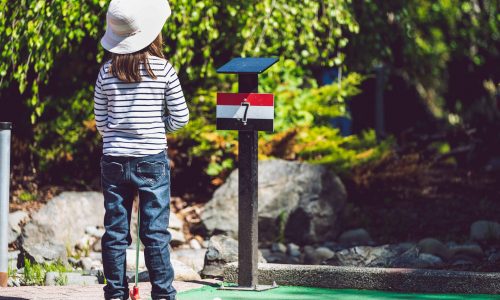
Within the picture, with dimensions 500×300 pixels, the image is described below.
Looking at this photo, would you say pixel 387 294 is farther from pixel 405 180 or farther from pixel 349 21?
pixel 405 180

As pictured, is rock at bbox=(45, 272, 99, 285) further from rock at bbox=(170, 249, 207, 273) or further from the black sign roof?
the black sign roof

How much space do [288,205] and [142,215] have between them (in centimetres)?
467

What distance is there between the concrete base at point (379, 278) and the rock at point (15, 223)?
3.21 m

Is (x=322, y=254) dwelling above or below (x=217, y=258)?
below

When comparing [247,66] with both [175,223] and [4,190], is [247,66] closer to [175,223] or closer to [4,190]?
[4,190]

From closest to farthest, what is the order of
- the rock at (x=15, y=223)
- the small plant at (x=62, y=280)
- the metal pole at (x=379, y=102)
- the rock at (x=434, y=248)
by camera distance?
the small plant at (x=62, y=280)
the rock at (x=434, y=248)
the rock at (x=15, y=223)
the metal pole at (x=379, y=102)

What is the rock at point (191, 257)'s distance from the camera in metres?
7.74

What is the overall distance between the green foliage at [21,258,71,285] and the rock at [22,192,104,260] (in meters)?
1.08

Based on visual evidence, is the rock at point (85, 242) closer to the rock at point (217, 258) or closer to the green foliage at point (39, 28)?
the green foliage at point (39, 28)

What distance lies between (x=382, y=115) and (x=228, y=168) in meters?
6.12

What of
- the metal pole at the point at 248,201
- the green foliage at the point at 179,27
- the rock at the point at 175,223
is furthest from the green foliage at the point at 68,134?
the metal pole at the point at 248,201

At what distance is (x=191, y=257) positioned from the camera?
27.0 ft

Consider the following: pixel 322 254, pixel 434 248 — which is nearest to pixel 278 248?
pixel 322 254

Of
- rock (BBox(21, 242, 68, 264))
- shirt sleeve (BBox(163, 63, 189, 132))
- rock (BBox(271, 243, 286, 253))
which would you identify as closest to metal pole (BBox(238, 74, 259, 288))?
shirt sleeve (BBox(163, 63, 189, 132))
